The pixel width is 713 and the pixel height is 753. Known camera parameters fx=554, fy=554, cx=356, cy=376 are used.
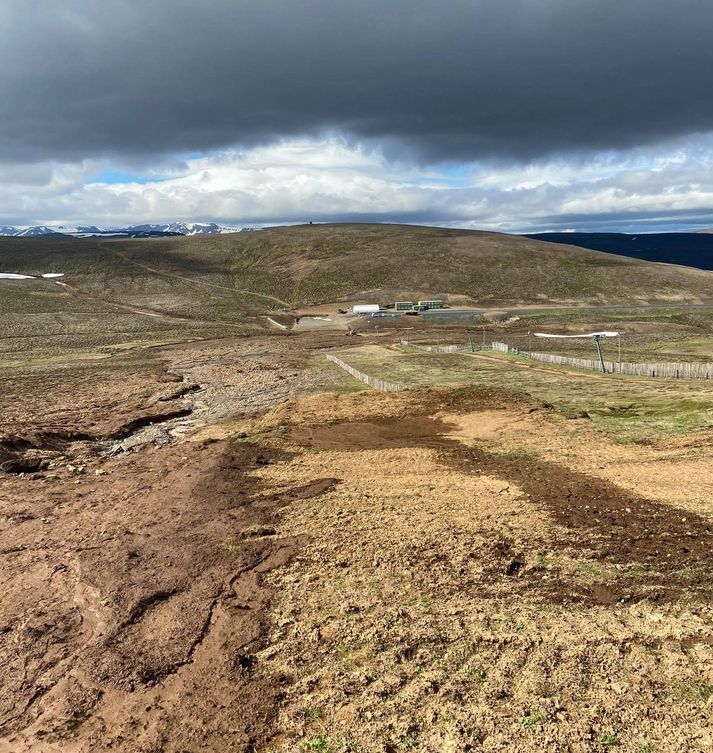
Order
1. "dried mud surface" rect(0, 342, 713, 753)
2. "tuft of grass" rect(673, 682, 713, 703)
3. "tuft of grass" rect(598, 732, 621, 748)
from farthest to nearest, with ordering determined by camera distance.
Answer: "dried mud surface" rect(0, 342, 713, 753)
"tuft of grass" rect(673, 682, 713, 703)
"tuft of grass" rect(598, 732, 621, 748)

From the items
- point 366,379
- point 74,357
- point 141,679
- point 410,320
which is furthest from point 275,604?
point 410,320

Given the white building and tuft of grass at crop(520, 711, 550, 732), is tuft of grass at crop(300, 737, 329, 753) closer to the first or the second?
tuft of grass at crop(520, 711, 550, 732)

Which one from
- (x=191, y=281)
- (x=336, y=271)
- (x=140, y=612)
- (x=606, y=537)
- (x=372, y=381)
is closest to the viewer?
(x=140, y=612)

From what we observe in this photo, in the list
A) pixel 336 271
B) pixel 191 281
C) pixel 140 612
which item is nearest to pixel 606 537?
pixel 140 612

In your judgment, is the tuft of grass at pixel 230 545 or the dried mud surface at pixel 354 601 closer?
the dried mud surface at pixel 354 601

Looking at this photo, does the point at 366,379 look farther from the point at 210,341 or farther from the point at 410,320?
the point at 410,320

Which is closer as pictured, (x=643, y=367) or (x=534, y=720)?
(x=534, y=720)

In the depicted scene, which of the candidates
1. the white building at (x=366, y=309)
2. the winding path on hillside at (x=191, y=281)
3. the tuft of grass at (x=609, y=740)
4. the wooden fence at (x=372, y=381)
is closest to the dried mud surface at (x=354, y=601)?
the tuft of grass at (x=609, y=740)

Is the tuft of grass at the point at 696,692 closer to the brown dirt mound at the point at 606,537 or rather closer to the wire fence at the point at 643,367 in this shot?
the brown dirt mound at the point at 606,537

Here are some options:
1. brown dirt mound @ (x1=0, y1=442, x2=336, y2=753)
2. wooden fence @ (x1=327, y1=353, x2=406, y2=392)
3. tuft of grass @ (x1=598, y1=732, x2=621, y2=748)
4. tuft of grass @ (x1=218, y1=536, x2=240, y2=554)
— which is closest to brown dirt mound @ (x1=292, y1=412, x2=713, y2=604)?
tuft of grass @ (x1=598, y1=732, x2=621, y2=748)

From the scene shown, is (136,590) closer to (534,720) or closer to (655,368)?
(534,720)

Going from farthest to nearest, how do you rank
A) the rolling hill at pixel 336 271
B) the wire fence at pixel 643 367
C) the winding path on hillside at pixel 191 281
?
1. the winding path on hillside at pixel 191 281
2. the rolling hill at pixel 336 271
3. the wire fence at pixel 643 367
